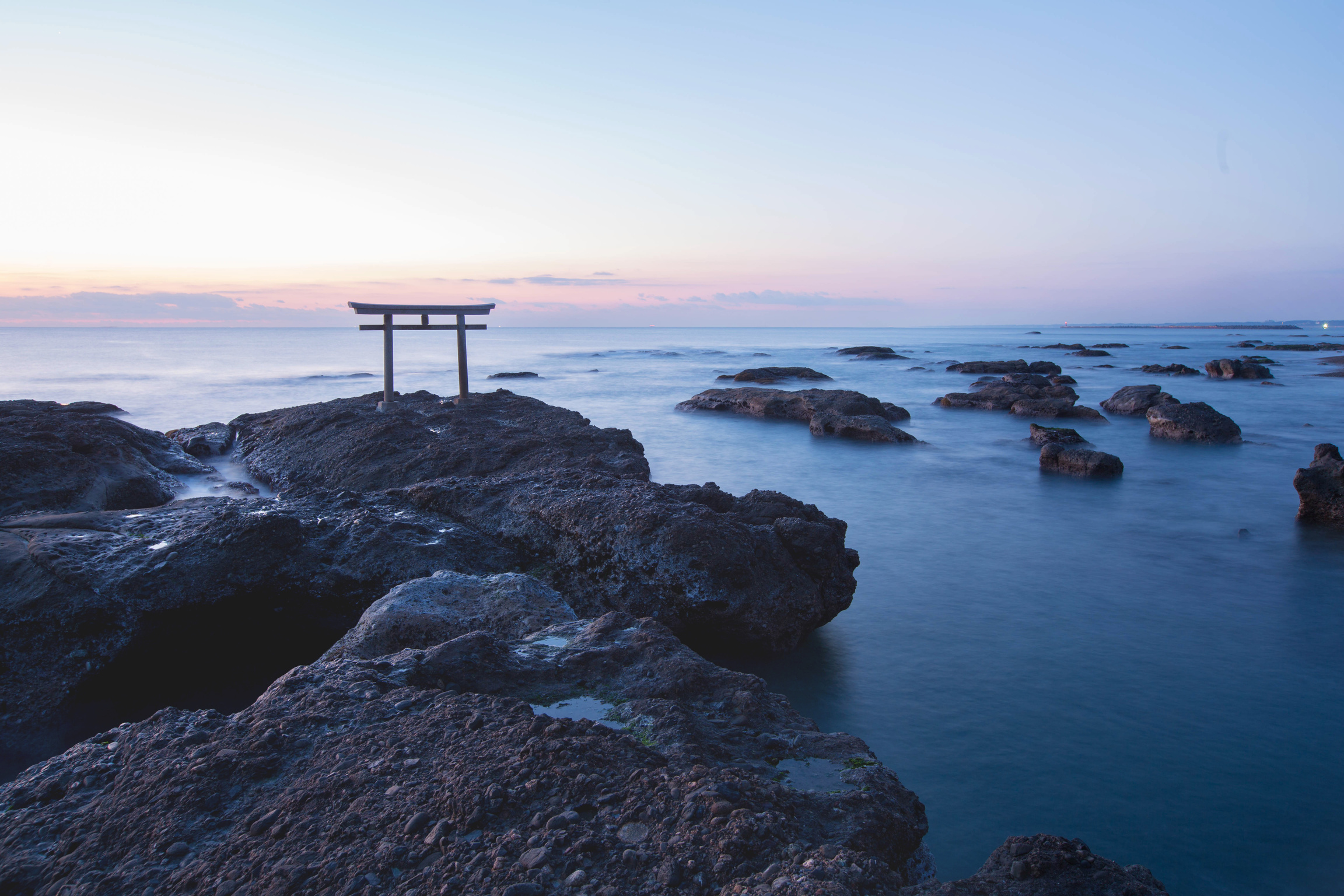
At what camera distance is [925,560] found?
887 centimetres

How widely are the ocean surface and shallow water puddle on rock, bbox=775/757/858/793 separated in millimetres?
1497

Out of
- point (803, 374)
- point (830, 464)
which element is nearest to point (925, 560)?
point (830, 464)

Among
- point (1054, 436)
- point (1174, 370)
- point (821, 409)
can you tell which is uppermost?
point (1174, 370)

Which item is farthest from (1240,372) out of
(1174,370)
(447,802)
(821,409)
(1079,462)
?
(447,802)

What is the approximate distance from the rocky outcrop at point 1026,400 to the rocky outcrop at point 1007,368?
8.82 metres

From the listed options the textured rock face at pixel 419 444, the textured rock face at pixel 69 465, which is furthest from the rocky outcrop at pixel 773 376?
the textured rock face at pixel 69 465

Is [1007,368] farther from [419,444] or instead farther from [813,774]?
[813,774]

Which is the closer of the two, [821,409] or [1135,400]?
[821,409]

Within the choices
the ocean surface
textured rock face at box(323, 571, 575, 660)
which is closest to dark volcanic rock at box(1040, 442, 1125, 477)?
the ocean surface

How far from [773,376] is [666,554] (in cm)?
2891

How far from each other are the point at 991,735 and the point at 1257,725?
1855mm

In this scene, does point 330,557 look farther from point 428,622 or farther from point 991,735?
point 991,735

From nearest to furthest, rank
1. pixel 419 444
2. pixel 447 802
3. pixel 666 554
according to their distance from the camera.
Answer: pixel 447 802 < pixel 666 554 < pixel 419 444

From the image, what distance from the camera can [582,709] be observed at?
10.5ft
